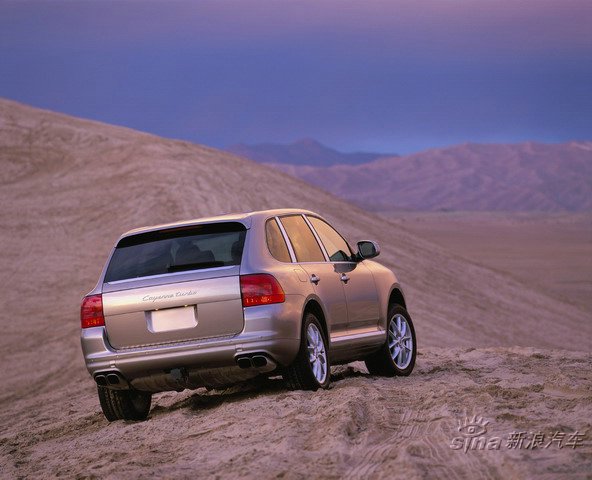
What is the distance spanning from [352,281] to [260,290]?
1.82m

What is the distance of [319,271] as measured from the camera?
977cm

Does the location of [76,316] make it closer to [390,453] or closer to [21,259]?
[21,259]

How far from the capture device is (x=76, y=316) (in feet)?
83.8

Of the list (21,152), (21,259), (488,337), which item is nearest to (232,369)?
(488,337)

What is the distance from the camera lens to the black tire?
9648 millimetres

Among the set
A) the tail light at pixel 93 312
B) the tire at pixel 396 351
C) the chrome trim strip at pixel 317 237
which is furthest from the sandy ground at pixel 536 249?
the tail light at pixel 93 312

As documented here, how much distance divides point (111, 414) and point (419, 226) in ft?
292

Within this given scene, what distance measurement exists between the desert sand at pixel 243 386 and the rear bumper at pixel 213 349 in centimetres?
39

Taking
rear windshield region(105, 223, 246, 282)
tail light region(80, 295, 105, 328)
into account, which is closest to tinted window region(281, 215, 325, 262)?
rear windshield region(105, 223, 246, 282)

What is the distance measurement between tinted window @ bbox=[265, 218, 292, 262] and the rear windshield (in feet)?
0.90

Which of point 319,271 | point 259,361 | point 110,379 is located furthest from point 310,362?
point 110,379

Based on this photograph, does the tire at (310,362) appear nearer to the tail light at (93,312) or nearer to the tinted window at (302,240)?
the tinted window at (302,240)

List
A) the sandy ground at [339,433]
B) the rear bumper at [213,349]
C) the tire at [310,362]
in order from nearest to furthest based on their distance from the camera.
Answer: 1. the sandy ground at [339,433]
2. the rear bumper at [213,349]
3. the tire at [310,362]

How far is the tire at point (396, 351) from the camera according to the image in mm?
11031
